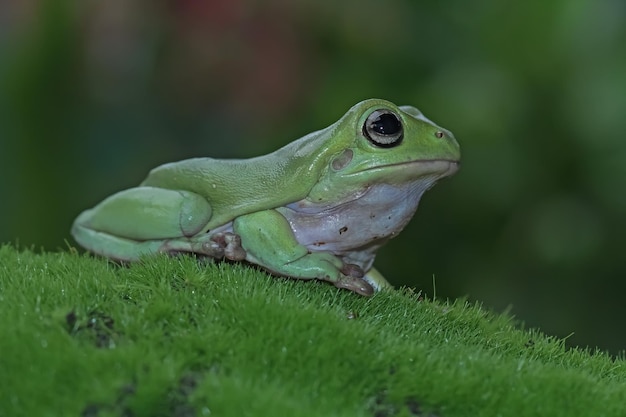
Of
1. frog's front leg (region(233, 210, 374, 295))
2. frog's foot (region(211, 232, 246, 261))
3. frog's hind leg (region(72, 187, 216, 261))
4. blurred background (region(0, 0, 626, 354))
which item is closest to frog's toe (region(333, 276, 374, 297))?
frog's front leg (region(233, 210, 374, 295))

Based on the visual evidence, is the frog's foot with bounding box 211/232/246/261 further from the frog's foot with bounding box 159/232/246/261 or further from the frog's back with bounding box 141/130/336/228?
the frog's back with bounding box 141/130/336/228

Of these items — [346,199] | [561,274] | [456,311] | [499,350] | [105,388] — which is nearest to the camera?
[105,388]

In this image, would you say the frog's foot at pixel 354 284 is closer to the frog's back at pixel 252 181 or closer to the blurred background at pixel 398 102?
the frog's back at pixel 252 181

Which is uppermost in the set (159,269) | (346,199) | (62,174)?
(346,199)

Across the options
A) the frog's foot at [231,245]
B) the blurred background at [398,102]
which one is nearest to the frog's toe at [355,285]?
the frog's foot at [231,245]

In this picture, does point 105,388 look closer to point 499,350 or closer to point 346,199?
point 499,350

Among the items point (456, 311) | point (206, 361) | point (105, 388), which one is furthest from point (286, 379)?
point (456, 311)

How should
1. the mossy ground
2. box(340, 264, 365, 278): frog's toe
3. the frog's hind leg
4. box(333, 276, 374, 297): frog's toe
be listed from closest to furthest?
the mossy ground → box(333, 276, 374, 297): frog's toe → box(340, 264, 365, 278): frog's toe → the frog's hind leg

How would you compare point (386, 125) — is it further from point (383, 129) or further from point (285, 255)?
point (285, 255)
